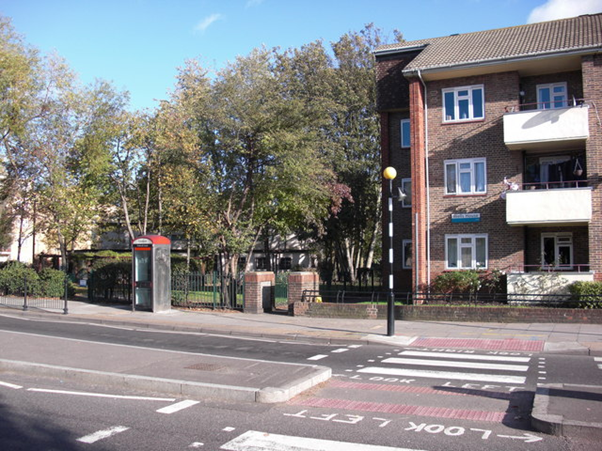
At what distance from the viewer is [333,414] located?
7324mm

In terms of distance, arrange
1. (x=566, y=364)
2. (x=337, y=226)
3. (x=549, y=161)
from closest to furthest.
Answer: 1. (x=566, y=364)
2. (x=549, y=161)
3. (x=337, y=226)

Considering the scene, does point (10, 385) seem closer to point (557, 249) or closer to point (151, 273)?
point (151, 273)

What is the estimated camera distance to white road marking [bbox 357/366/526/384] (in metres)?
9.68

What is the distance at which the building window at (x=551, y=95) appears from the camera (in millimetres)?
22516

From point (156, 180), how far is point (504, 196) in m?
16.4

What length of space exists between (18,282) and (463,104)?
2140cm

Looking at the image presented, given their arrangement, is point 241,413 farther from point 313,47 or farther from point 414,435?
point 313,47

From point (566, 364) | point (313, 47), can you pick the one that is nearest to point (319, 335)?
point (566, 364)

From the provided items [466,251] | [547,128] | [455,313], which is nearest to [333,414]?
[455,313]

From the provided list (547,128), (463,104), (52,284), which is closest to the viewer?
(547,128)

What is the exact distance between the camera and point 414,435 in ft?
20.9

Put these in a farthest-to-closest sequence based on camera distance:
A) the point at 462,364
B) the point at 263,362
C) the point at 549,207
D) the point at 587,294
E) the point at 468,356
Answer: the point at 549,207, the point at 587,294, the point at 468,356, the point at 462,364, the point at 263,362

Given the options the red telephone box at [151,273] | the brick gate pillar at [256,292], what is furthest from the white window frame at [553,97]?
the red telephone box at [151,273]

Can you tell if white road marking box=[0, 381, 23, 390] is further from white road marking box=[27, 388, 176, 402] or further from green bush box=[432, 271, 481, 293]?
green bush box=[432, 271, 481, 293]
